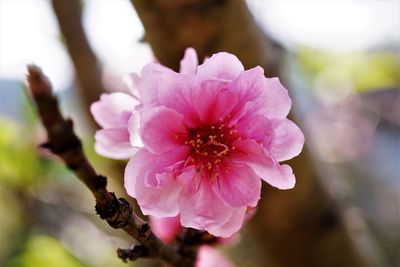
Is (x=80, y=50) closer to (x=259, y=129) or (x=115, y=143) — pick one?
(x=115, y=143)

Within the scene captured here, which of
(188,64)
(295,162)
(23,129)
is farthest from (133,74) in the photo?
(23,129)

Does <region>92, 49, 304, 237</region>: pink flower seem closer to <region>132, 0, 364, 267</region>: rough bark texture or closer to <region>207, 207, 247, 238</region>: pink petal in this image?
<region>207, 207, 247, 238</region>: pink petal

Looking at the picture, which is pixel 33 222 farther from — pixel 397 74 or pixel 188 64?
pixel 397 74

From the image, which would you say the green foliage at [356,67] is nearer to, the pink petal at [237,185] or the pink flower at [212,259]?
the pink flower at [212,259]

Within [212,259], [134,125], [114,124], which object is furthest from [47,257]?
[134,125]

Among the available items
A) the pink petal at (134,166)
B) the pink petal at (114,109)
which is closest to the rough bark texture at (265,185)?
the pink petal at (114,109)

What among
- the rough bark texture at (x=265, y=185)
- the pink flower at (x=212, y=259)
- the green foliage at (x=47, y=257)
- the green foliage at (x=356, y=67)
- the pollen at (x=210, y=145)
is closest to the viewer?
the pollen at (x=210, y=145)

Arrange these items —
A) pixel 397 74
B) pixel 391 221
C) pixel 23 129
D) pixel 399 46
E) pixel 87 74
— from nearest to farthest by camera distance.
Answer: pixel 87 74
pixel 23 129
pixel 397 74
pixel 391 221
pixel 399 46
